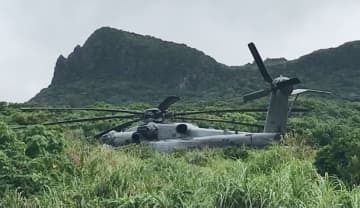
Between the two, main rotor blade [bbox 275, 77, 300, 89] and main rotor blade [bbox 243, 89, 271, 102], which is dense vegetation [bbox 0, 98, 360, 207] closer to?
main rotor blade [bbox 243, 89, 271, 102]

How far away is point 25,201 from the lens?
442 inches

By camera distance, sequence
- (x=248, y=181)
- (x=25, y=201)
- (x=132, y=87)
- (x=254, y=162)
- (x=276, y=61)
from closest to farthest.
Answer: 1. (x=248, y=181)
2. (x=25, y=201)
3. (x=254, y=162)
4. (x=132, y=87)
5. (x=276, y=61)

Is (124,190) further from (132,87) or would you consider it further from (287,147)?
(132,87)

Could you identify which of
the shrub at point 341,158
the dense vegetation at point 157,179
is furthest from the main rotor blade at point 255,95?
the shrub at point 341,158

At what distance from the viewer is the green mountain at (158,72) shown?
11769 cm

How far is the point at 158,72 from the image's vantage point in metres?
146

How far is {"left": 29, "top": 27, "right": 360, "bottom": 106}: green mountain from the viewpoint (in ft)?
386

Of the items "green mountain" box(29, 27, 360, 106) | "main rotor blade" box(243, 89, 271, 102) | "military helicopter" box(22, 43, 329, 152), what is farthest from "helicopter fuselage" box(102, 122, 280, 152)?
"green mountain" box(29, 27, 360, 106)

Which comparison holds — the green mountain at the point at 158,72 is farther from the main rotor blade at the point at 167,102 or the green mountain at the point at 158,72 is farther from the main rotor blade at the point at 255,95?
the main rotor blade at the point at 167,102

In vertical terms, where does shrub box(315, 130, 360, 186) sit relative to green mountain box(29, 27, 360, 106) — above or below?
below

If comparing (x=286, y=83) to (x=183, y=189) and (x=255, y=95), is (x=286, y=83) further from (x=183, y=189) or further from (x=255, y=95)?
(x=183, y=189)

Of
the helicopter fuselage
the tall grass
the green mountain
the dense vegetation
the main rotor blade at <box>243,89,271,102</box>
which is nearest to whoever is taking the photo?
the tall grass

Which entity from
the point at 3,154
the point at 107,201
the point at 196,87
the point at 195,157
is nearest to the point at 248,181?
the point at 107,201

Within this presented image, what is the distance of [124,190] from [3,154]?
105 inches
